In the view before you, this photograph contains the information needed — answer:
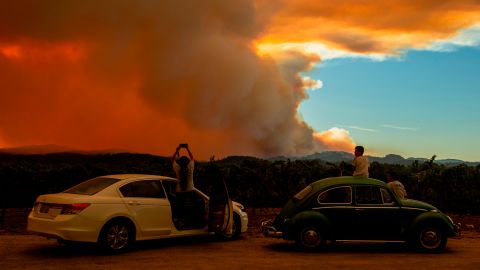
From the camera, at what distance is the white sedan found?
11.4 meters

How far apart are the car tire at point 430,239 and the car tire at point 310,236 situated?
2.10 m

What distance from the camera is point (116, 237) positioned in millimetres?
11883

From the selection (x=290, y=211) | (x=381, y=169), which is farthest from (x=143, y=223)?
(x=381, y=169)

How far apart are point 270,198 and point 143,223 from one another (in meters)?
13.2

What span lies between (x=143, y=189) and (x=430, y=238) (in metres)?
6.38

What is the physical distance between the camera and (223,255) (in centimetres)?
1197

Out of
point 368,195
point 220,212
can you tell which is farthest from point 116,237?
point 368,195

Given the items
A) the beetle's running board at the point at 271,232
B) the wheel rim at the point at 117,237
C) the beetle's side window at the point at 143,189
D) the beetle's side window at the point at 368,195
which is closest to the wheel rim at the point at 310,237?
the beetle's running board at the point at 271,232

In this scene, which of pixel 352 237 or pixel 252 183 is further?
pixel 252 183

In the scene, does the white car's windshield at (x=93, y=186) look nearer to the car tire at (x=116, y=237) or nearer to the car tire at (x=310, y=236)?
the car tire at (x=116, y=237)

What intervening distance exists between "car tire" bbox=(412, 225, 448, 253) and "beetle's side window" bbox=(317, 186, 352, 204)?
168 centimetres

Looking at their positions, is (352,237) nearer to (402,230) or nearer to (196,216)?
(402,230)

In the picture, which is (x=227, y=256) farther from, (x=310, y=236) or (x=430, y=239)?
(x=430, y=239)

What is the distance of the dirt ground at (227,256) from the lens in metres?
10.8
